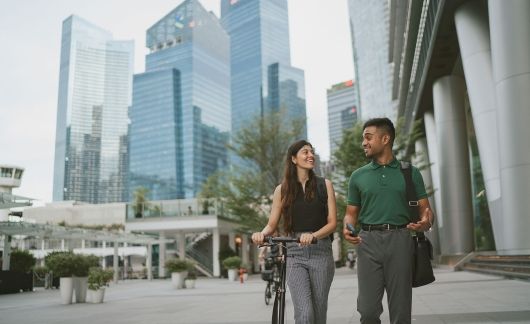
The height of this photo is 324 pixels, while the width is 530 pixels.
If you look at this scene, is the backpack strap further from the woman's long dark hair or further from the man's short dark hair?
the man's short dark hair

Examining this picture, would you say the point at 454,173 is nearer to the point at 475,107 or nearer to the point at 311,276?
the point at 475,107

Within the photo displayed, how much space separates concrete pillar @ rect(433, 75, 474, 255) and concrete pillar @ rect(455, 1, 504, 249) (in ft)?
24.9

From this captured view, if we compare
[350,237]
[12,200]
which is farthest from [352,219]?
[12,200]

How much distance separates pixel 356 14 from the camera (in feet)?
525

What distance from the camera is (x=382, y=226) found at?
376 centimetres

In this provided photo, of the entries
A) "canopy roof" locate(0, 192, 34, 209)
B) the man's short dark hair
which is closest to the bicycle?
the man's short dark hair

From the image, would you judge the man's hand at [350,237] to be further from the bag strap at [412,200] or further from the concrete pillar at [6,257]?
the concrete pillar at [6,257]

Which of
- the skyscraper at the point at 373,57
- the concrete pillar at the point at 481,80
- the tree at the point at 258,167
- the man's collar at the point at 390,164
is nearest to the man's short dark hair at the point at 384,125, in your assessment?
the man's collar at the point at 390,164

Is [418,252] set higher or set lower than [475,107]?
lower

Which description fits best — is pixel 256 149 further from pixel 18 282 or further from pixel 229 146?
pixel 18 282

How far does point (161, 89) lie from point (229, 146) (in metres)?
148

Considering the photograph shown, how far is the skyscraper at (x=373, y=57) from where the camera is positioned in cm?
13088

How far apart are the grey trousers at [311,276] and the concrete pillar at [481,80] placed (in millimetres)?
16777

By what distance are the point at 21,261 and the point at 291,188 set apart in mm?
28516
